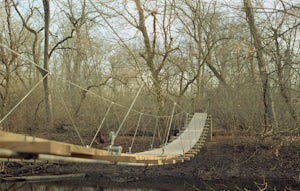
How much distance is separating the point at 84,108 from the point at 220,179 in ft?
16.9

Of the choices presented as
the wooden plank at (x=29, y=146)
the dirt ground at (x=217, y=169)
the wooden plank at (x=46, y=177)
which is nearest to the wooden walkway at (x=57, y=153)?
the wooden plank at (x=29, y=146)

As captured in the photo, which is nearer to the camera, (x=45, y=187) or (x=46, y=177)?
(x=45, y=187)

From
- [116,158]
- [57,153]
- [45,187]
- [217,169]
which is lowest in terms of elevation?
[45,187]

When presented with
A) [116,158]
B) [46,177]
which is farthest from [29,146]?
[46,177]

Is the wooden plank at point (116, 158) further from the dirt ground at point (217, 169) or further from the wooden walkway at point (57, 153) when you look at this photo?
the dirt ground at point (217, 169)

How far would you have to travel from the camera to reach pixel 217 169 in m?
11.1

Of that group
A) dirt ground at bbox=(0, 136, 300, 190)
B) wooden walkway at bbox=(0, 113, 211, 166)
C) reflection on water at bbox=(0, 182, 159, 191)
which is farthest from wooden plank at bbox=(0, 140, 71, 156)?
dirt ground at bbox=(0, 136, 300, 190)

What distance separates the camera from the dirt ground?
10.4 metres

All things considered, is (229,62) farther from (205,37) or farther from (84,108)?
(84,108)

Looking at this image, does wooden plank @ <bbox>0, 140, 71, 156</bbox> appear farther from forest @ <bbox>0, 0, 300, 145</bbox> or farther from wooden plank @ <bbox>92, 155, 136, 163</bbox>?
forest @ <bbox>0, 0, 300, 145</bbox>

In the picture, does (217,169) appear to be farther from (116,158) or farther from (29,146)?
(29,146)

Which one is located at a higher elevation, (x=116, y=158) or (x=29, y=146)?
(x=29, y=146)

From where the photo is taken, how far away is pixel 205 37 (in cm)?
1338

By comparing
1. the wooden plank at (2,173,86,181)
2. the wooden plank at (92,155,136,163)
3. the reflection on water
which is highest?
the wooden plank at (92,155,136,163)
